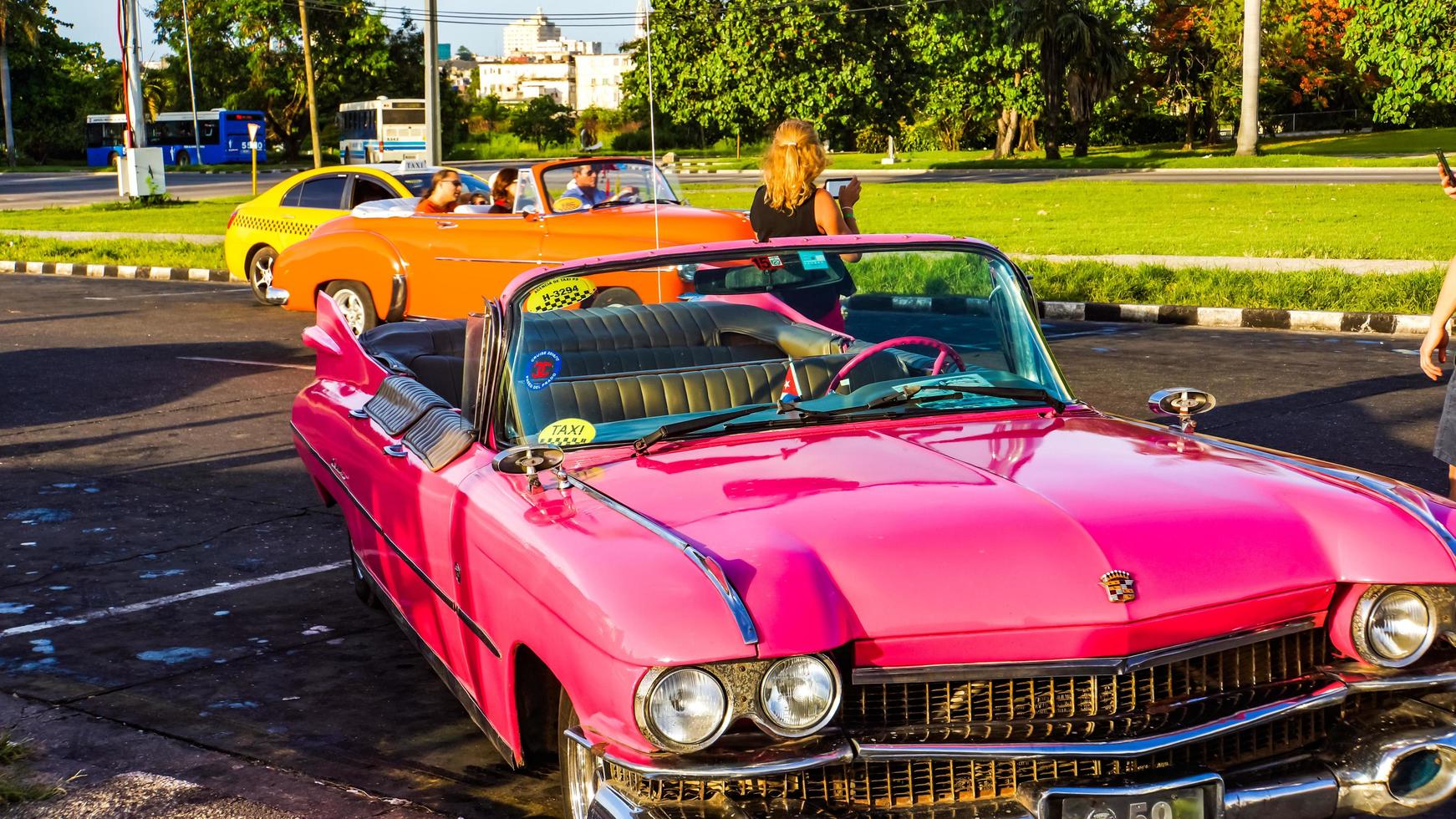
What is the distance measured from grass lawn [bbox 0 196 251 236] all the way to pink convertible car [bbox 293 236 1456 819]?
23294 millimetres

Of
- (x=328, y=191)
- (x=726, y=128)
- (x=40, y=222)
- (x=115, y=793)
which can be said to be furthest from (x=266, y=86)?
(x=115, y=793)

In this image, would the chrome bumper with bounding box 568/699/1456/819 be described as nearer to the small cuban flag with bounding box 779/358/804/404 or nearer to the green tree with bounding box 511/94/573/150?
the small cuban flag with bounding box 779/358/804/404

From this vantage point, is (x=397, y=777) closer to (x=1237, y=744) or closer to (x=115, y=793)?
(x=115, y=793)

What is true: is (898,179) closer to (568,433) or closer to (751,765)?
(568,433)

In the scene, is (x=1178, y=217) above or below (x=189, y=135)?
below

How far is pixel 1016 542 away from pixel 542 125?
85729 millimetres

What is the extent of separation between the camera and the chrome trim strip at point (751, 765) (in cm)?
262

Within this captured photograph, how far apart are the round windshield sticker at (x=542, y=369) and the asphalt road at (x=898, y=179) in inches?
1172

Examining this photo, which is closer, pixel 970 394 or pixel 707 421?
pixel 707 421

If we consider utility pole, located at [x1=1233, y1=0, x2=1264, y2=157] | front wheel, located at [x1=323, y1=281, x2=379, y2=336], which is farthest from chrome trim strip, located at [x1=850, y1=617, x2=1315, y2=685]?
utility pole, located at [x1=1233, y1=0, x2=1264, y2=157]

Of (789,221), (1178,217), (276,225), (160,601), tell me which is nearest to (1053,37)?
(1178,217)

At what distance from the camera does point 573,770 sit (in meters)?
3.16

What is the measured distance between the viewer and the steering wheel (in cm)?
415

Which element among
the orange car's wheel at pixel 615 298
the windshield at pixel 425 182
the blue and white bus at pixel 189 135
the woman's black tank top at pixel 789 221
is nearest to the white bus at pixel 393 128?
the blue and white bus at pixel 189 135
